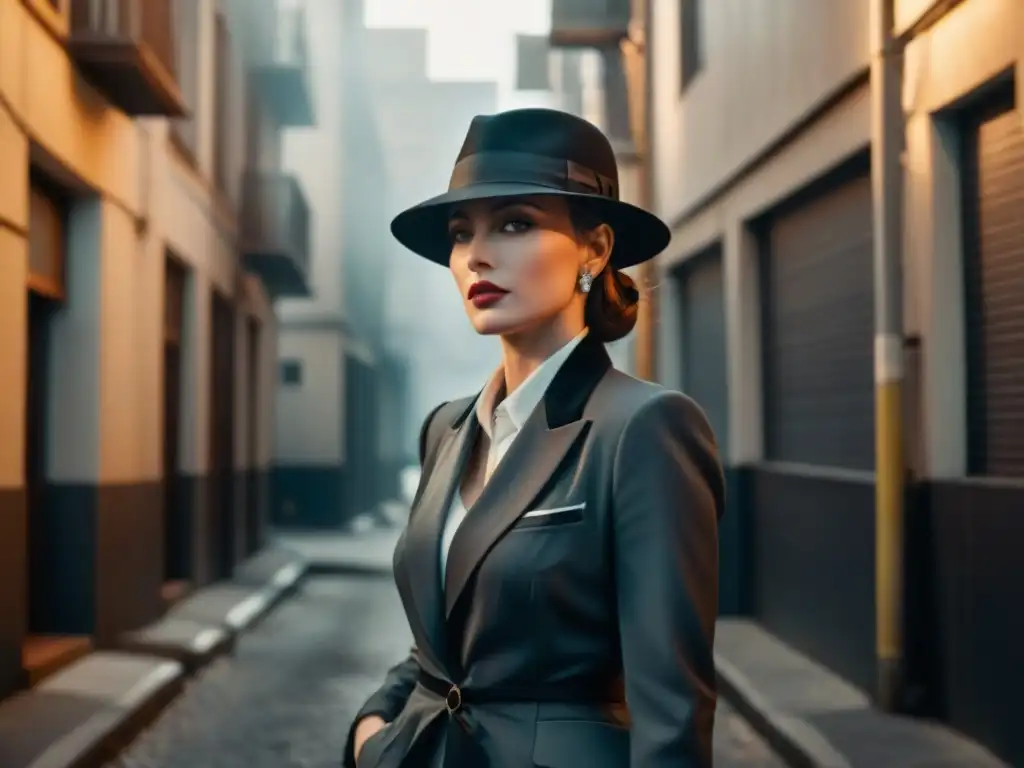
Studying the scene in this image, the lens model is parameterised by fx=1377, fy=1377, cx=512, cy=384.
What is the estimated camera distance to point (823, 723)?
22.6 ft

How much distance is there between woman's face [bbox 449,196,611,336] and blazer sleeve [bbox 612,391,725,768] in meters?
0.29

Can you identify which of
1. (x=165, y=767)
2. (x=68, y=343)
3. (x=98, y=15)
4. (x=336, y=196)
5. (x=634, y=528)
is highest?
(x=336, y=196)

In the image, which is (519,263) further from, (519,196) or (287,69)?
(287,69)

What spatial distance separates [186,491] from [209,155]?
3.65 meters

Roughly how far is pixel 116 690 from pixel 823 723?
156 inches

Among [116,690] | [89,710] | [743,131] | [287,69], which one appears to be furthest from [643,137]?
[89,710]

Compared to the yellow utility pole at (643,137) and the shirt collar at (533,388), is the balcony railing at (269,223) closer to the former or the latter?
the yellow utility pole at (643,137)

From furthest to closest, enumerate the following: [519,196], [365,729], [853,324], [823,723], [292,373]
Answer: [292,373] → [853,324] → [823,723] → [365,729] → [519,196]

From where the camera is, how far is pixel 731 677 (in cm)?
834

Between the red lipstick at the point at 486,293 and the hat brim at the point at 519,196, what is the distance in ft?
0.45

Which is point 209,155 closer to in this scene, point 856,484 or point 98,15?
point 98,15

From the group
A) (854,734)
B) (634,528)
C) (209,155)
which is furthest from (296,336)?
(634,528)

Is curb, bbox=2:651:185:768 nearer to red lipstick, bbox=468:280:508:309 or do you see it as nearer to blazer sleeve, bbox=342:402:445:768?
blazer sleeve, bbox=342:402:445:768

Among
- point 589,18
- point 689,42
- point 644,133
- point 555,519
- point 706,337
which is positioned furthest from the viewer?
point 589,18
